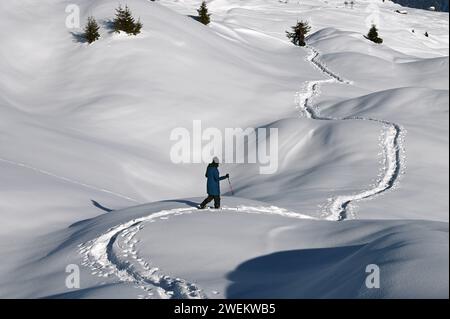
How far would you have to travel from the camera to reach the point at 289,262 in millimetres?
7145

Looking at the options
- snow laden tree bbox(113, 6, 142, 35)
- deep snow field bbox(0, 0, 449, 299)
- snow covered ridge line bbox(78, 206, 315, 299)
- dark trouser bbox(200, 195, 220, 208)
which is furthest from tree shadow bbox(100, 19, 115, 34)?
snow covered ridge line bbox(78, 206, 315, 299)


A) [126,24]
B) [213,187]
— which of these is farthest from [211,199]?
[126,24]

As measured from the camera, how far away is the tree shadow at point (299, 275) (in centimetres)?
556

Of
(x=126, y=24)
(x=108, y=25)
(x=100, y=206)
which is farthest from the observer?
(x=108, y=25)

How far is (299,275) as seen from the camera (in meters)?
6.50

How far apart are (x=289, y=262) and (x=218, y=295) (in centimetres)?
137

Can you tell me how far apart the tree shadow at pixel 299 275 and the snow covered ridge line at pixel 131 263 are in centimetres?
65

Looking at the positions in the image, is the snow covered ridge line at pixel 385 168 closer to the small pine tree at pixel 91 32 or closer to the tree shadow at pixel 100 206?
the tree shadow at pixel 100 206

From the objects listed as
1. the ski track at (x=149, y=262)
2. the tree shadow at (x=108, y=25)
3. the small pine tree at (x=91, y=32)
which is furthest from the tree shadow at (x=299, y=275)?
the tree shadow at (x=108, y=25)

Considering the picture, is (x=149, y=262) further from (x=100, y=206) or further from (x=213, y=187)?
(x=100, y=206)

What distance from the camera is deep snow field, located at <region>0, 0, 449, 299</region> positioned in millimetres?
6746

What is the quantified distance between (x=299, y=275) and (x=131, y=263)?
8.43ft

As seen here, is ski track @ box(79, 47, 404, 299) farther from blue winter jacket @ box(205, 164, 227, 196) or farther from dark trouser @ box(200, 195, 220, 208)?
blue winter jacket @ box(205, 164, 227, 196)

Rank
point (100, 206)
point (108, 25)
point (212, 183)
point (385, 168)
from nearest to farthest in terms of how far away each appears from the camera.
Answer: point (212, 183) → point (100, 206) → point (385, 168) → point (108, 25)
